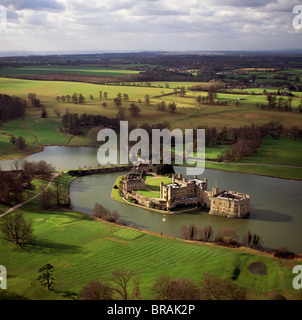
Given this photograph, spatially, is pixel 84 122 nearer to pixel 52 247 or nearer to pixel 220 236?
pixel 52 247

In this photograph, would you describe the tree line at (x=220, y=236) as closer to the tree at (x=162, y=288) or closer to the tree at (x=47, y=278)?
the tree at (x=162, y=288)

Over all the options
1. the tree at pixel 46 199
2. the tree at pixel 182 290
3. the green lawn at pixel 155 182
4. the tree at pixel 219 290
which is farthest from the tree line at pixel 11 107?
the tree at pixel 219 290

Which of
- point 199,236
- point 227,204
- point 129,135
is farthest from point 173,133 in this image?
point 199,236

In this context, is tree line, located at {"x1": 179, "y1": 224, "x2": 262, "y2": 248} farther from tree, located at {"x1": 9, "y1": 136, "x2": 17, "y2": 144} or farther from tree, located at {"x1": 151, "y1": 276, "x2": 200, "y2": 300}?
tree, located at {"x1": 9, "y1": 136, "x2": 17, "y2": 144}

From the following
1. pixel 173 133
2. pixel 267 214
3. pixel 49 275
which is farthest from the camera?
pixel 173 133
